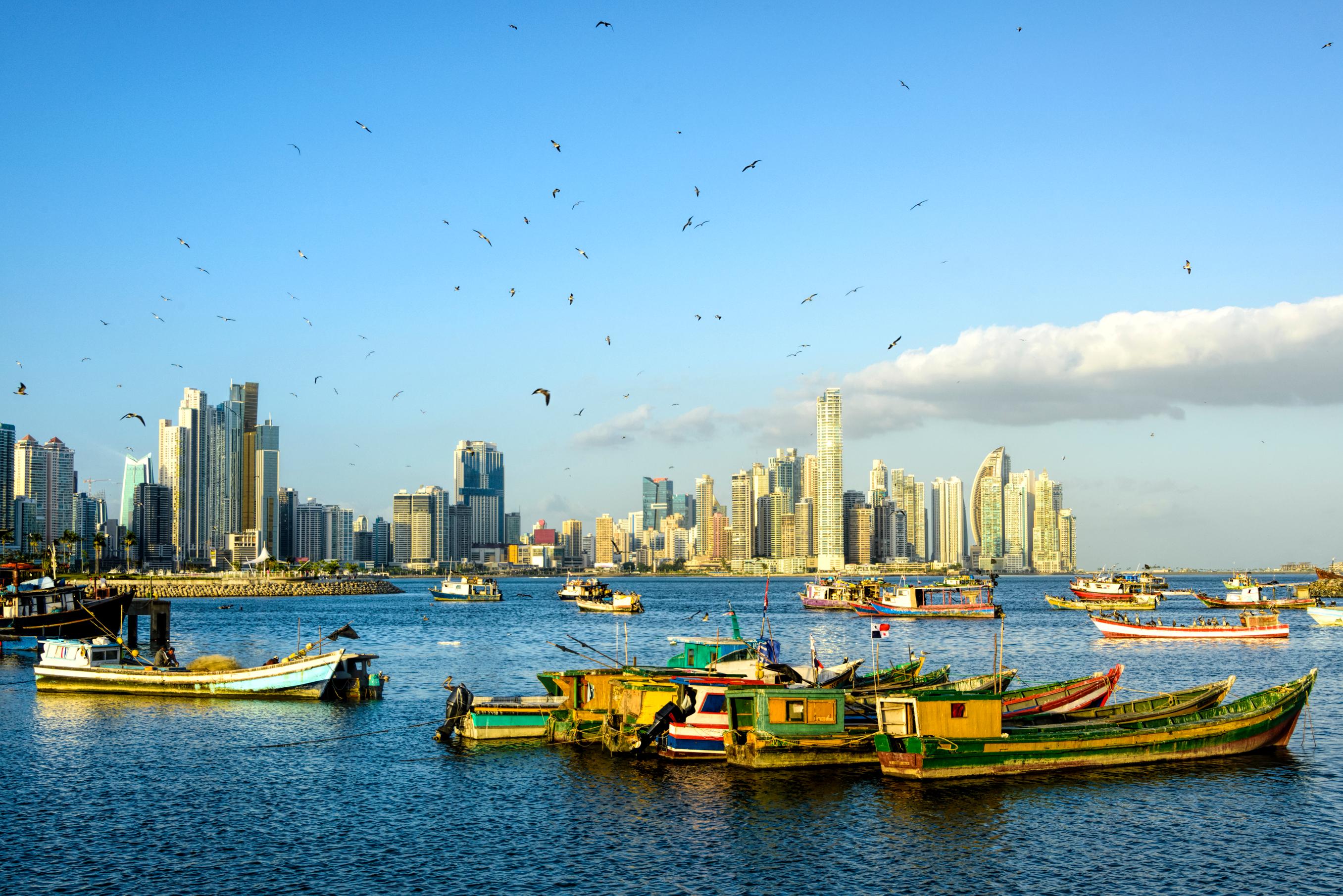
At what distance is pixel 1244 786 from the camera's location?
37.9 m

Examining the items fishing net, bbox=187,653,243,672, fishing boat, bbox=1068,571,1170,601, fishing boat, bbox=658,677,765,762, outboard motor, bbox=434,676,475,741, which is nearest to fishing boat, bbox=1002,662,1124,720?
fishing boat, bbox=658,677,765,762

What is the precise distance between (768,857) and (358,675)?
3574 cm

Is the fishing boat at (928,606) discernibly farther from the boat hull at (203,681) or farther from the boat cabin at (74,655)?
the boat cabin at (74,655)

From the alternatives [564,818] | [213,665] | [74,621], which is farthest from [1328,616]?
[74,621]

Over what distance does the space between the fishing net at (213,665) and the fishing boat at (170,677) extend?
0.83 metres

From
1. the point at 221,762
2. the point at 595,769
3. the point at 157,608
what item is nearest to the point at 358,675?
the point at 221,762

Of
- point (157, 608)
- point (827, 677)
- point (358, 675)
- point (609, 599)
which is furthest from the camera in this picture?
point (609, 599)

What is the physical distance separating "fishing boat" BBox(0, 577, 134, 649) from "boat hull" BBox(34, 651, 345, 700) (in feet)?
88.5

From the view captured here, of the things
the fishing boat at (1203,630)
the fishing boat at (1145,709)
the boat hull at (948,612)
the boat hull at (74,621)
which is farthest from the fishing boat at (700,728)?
the boat hull at (948,612)

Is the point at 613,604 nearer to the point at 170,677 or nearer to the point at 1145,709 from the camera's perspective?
the point at 170,677

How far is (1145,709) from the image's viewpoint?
4547cm

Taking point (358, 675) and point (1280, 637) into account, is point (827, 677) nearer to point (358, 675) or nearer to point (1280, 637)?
point (358, 675)

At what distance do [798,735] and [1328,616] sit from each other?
347ft

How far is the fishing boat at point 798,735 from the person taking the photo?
129 feet
